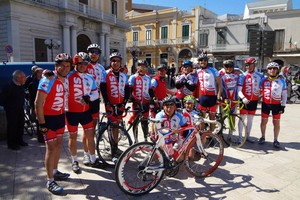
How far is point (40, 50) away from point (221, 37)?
25.3m

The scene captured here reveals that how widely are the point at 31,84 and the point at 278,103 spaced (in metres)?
5.66

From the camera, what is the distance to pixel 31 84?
548cm

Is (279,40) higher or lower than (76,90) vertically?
higher

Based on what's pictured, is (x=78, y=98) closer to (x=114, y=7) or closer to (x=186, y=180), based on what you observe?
(x=186, y=180)

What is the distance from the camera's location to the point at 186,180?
149 inches

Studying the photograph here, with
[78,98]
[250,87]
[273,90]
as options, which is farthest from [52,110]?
[273,90]

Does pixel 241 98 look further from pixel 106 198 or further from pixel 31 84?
pixel 31 84

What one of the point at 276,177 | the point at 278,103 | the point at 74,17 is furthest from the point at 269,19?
the point at 276,177

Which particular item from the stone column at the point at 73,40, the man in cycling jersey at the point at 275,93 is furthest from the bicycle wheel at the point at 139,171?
the stone column at the point at 73,40

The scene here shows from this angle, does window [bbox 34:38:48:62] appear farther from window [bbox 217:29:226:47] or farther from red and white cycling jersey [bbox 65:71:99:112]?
window [bbox 217:29:226:47]

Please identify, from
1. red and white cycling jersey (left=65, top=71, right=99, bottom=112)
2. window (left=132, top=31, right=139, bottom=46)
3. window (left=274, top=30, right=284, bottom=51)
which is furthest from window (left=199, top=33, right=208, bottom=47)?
red and white cycling jersey (left=65, top=71, right=99, bottom=112)

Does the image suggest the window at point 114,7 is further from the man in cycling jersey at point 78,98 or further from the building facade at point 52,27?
the man in cycling jersey at point 78,98

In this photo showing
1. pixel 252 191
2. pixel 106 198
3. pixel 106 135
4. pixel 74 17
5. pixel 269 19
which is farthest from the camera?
pixel 269 19

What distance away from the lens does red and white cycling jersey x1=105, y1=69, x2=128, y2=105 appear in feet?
14.3
